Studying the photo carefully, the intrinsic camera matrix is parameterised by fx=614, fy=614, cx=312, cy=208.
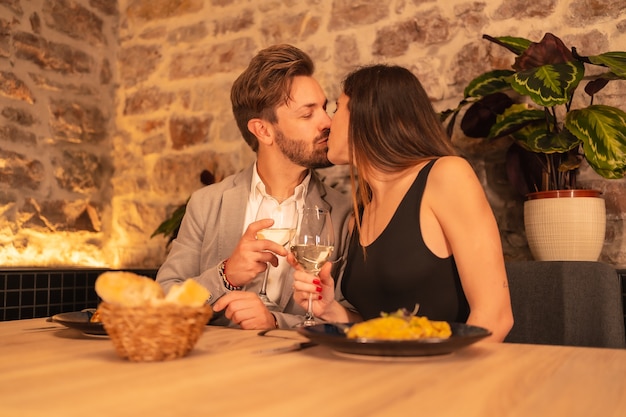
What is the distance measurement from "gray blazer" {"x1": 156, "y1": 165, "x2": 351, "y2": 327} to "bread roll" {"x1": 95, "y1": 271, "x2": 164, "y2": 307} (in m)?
1.26

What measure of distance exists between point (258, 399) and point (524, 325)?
1.15 m

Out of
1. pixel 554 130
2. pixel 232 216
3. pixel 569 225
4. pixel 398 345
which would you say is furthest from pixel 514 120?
pixel 398 345

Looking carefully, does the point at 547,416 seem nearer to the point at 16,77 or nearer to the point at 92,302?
the point at 92,302

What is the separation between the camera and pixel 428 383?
79cm

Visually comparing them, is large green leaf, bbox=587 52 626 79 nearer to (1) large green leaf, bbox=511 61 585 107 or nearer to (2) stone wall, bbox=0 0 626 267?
(1) large green leaf, bbox=511 61 585 107

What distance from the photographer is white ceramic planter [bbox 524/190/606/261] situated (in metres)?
2.20

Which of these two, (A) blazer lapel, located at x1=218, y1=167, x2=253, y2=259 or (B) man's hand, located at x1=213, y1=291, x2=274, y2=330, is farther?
(A) blazer lapel, located at x1=218, y1=167, x2=253, y2=259

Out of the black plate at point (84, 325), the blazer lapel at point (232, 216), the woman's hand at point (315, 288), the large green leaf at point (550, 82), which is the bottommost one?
the black plate at point (84, 325)

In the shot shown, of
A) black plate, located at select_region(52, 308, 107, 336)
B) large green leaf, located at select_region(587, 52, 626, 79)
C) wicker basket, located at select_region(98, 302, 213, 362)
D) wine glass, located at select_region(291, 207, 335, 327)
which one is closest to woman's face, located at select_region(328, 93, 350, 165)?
wine glass, located at select_region(291, 207, 335, 327)

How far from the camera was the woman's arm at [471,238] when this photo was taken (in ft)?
4.91

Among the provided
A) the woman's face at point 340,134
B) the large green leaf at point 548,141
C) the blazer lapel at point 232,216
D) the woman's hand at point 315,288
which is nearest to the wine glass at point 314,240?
the woman's hand at point 315,288

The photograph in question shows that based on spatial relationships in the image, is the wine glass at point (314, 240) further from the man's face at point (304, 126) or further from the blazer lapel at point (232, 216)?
the man's face at point (304, 126)

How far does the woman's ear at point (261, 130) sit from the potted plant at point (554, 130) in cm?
73

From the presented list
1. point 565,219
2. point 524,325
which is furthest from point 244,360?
point 565,219
